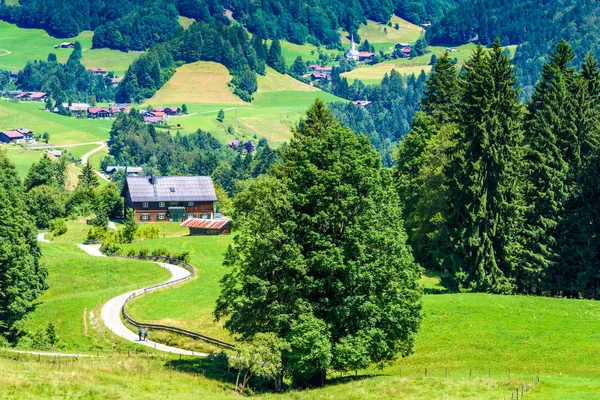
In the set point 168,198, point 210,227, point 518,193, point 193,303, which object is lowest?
point 193,303

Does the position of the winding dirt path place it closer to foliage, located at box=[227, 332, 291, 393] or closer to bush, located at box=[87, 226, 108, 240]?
foliage, located at box=[227, 332, 291, 393]

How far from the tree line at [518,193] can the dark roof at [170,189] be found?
74.1 metres

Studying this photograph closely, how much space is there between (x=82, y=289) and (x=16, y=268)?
13.8 meters

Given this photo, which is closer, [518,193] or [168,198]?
[518,193]

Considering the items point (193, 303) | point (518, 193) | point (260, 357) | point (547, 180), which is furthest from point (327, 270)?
point (547, 180)

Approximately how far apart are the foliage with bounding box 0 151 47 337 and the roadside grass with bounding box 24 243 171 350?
4.86 feet

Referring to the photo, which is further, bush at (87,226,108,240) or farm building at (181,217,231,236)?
farm building at (181,217,231,236)

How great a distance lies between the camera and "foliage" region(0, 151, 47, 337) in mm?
79062

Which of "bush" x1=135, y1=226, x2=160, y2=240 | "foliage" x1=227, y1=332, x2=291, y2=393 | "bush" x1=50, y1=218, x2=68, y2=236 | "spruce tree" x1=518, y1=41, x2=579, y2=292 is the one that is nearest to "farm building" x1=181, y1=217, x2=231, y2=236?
"bush" x1=135, y1=226, x2=160, y2=240

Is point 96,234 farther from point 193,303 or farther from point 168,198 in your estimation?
point 193,303

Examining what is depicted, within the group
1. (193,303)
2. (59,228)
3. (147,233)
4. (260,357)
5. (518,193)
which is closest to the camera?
(260,357)

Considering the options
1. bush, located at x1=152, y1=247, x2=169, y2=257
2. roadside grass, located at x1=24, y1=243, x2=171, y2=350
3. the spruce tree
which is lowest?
roadside grass, located at x1=24, y1=243, x2=171, y2=350

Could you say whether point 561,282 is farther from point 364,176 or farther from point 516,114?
point 364,176

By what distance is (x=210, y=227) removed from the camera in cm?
12850
